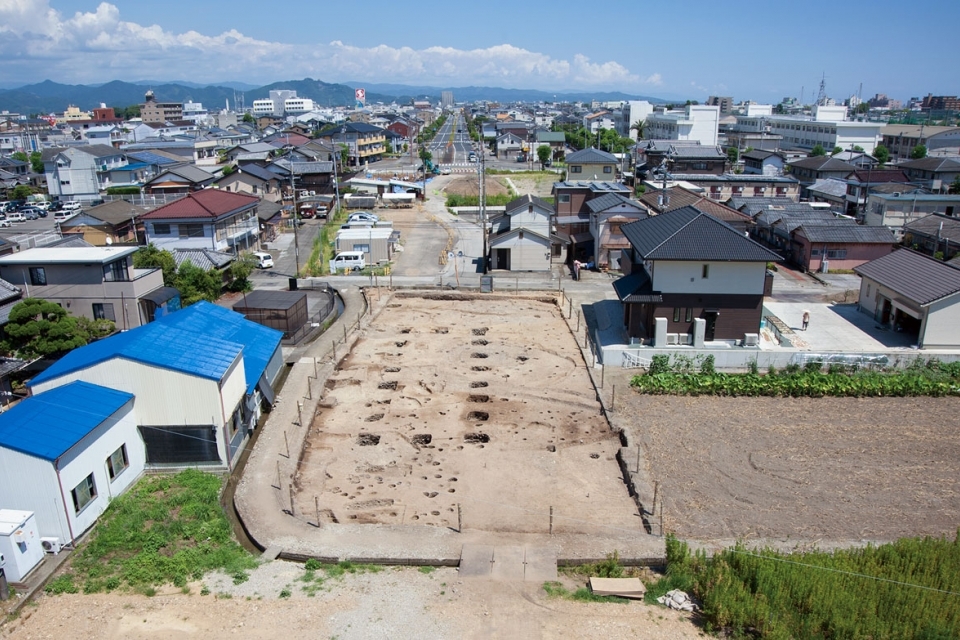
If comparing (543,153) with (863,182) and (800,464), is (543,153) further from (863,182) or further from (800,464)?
(800,464)

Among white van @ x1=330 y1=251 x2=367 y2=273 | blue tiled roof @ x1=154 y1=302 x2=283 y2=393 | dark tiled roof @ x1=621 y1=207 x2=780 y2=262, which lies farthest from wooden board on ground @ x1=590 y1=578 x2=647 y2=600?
white van @ x1=330 y1=251 x2=367 y2=273

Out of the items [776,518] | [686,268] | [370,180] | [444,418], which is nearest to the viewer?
[776,518]

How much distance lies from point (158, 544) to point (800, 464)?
13.5m

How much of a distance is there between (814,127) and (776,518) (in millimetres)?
78285

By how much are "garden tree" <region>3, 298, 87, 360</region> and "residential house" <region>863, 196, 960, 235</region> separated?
128 feet

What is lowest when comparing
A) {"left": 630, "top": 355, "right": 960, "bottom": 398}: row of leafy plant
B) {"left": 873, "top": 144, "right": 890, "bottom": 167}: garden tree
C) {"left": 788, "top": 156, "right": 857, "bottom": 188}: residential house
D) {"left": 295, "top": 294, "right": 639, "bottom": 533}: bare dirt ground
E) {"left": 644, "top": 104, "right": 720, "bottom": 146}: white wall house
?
{"left": 295, "top": 294, "right": 639, "bottom": 533}: bare dirt ground

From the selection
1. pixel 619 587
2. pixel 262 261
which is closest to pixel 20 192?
pixel 262 261

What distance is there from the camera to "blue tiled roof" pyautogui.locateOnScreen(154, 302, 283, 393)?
16953 mm

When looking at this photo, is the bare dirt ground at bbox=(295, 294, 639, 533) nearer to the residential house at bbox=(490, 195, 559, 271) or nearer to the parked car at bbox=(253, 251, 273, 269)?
the residential house at bbox=(490, 195, 559, 271)

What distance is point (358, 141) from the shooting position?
82938 millimetres

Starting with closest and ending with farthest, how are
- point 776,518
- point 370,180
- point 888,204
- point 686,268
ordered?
point 776,518 → point 686,268 → point 888,204 → point 370,180

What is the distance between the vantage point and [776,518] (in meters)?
13.3

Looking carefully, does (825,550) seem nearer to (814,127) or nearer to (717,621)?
(717,621)

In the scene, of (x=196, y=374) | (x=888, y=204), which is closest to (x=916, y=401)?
(x=196, y=374)
